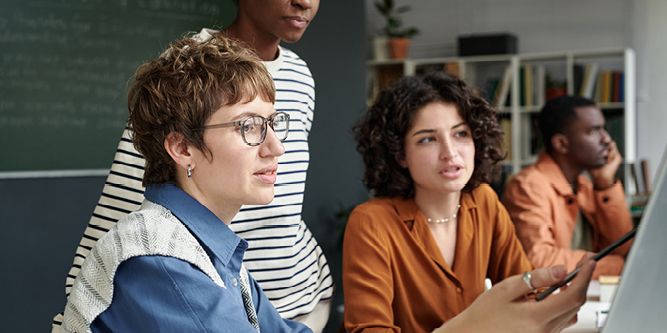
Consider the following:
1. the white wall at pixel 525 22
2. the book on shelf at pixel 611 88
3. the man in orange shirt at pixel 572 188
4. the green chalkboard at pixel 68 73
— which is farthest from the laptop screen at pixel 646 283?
the white wall at pixel 525 22

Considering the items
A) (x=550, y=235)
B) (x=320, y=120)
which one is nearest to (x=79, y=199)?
(x=320, y=120)

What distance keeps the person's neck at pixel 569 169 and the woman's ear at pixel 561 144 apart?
22 mm

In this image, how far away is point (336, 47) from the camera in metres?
4.48

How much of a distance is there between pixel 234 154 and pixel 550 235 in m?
1.79

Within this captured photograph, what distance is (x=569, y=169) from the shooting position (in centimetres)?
311

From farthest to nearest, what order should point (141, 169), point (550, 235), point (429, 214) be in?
point (550, 235) < point (429, 214) < point (141, 169)

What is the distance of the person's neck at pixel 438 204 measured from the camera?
193 cm

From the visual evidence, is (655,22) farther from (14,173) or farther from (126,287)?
(126,287)

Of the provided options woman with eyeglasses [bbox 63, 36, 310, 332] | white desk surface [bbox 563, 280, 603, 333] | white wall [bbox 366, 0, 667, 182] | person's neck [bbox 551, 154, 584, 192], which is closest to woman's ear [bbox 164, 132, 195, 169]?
woman with eyeglasses [bbox 63, 36, 310, 332]

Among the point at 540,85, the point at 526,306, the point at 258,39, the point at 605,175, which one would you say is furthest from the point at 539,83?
the point at 526,306

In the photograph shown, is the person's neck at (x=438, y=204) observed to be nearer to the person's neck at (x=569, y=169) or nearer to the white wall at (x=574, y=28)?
the person's neck at (x=569, y=169)

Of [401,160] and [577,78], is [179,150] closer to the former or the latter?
[401,160]

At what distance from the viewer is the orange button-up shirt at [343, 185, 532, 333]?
5.74ft

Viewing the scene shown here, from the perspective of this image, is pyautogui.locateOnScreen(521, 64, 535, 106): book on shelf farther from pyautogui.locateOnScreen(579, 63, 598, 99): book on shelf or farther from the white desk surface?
the white desk surface
